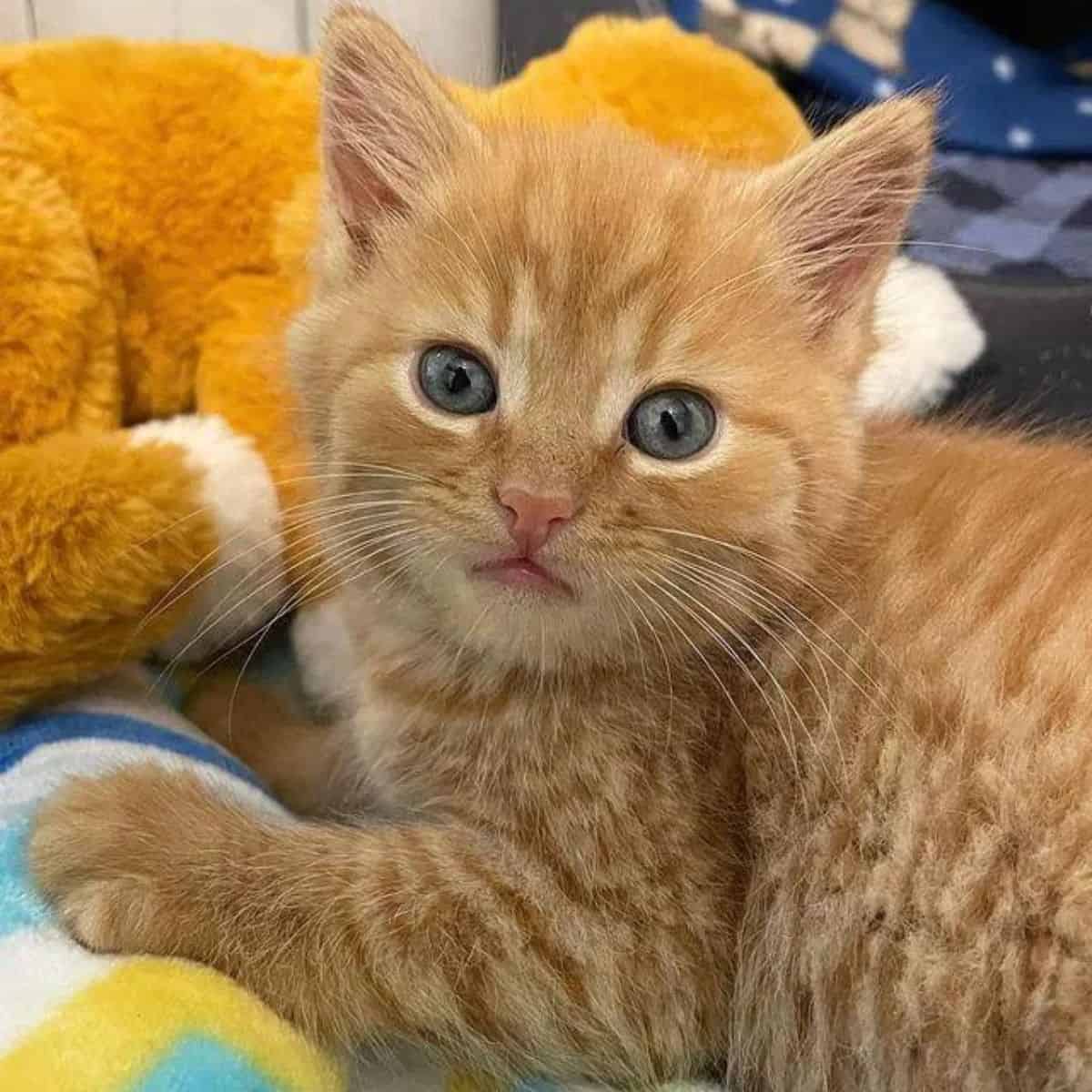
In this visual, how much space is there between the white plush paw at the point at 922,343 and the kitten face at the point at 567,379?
470mm

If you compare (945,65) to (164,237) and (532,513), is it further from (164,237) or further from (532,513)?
(532,513)

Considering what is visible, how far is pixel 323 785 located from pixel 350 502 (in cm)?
42

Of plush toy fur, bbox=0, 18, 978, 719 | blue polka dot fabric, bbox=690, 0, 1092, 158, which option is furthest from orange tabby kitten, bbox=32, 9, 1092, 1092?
blue polka dot fabric, bbox=690, 0, 1092, 158

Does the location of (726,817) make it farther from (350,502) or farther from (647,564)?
(350,502)

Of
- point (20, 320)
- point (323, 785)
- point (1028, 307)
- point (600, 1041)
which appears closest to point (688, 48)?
point (1028, 307)

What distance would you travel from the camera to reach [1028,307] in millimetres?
1726

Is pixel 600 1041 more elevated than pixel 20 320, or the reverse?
pixel 20 320

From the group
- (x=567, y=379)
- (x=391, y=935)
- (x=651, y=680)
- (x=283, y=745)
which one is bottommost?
(x=283, y=745)

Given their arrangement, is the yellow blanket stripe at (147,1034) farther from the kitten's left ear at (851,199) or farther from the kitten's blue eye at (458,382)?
the kitten's left ear at (851,199)

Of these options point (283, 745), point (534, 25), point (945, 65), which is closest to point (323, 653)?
point (283, 745)

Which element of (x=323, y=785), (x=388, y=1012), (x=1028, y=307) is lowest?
(x=323, y=785)

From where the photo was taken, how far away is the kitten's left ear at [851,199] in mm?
1069

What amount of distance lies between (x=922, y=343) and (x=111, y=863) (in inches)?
44.6

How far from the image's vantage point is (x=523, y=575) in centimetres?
95
